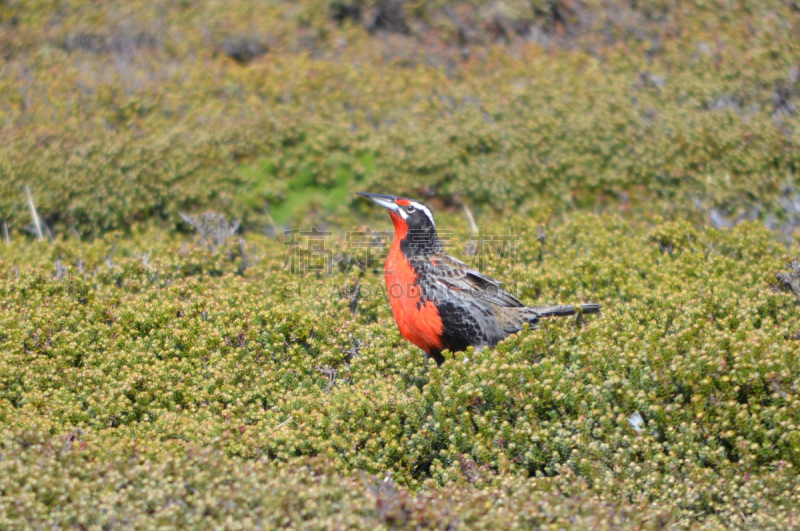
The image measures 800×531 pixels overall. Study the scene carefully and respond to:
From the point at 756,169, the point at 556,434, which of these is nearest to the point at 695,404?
the point at 556,434

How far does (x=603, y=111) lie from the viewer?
13391mm

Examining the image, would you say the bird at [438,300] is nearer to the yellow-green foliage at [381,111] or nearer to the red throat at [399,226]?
the red throat at [399,226]

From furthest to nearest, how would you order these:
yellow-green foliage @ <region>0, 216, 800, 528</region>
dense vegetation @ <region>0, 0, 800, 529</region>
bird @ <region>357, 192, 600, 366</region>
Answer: bird @ <region>357, 192, 600, 366</region> → dense vegetation @ <region>0, 0, 800, 529</region> → yellow-green foliage @ <region>0, 216, 800, 528</region>

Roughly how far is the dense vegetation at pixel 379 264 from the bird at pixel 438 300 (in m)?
0.50

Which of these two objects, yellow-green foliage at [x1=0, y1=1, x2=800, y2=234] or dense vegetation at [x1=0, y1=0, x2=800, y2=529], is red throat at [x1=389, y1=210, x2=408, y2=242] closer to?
dense vegetation at [x1=0, y1=0, x2=800, y2=529]

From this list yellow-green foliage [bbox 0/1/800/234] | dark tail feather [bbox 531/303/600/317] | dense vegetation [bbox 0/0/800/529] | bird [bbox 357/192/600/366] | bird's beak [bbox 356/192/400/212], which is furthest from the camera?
yellow-green foliage [bbox 0/1/800/234]

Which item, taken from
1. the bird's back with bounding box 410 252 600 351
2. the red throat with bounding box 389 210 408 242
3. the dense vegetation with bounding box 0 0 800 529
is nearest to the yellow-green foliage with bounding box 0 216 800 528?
the dense vegetation with bounding box 0 0 800 529

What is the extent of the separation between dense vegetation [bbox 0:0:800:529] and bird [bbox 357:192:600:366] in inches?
19.5

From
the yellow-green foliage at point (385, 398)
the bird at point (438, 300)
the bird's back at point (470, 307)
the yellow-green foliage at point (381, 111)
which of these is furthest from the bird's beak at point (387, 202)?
the yellow-green foliage at point (381, 111)

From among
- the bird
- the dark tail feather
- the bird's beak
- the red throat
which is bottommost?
the dark tail feather

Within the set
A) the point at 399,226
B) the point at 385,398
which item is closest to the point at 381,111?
the point at 399,226

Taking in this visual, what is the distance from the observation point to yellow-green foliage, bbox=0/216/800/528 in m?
4.99

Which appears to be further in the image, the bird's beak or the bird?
the bird's beak

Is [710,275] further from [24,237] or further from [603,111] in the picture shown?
[24,237]
